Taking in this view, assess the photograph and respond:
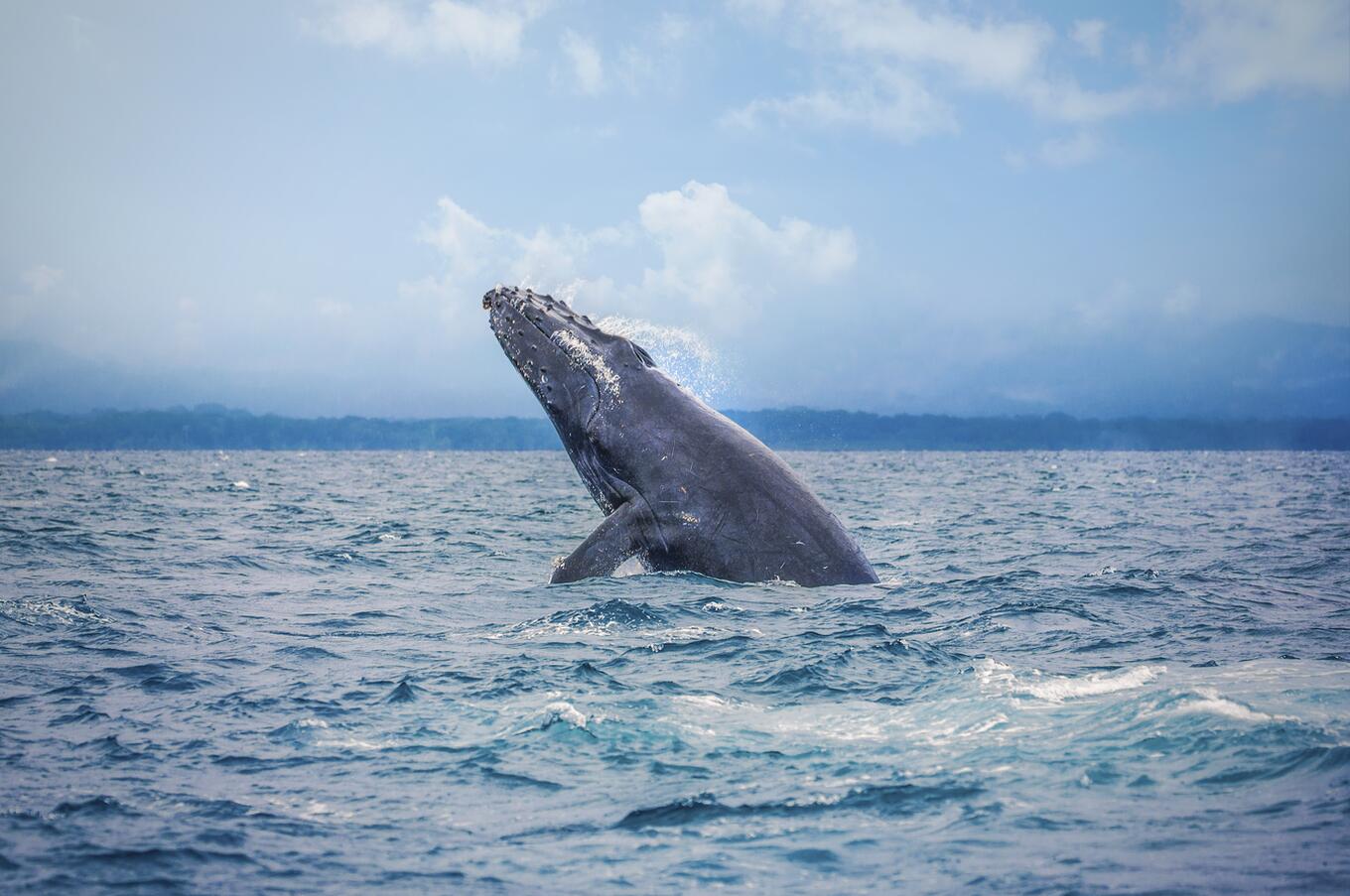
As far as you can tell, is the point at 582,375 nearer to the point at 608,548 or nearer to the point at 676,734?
the point at 608,548

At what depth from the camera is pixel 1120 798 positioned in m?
4.89

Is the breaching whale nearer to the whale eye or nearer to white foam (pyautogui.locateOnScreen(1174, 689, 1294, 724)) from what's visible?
the whale eye

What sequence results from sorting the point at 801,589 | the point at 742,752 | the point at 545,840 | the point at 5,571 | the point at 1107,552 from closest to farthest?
the point at 545,840, the point at 742,752, the point at 801,589, the point at 5,571, the point at 1107,552

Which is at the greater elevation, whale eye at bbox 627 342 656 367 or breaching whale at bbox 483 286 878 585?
whale eye at bbox 627 342 656 367

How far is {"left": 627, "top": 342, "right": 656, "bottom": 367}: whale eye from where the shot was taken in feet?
35.3

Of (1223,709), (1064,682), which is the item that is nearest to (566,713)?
(1064,682)

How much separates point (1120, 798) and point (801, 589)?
508 cm

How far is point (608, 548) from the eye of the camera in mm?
9836

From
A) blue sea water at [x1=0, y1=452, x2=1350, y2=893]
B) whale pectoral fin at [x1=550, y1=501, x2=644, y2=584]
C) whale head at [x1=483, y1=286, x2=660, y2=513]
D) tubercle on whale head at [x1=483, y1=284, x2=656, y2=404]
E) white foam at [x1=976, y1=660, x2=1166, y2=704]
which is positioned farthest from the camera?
tubercle on whale head at [x1=483, y1=284, x2=656, y2=404]

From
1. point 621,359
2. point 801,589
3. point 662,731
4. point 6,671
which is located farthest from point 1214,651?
point 6,671

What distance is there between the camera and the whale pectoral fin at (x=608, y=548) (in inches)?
386

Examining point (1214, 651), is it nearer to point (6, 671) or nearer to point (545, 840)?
point (545, 840)

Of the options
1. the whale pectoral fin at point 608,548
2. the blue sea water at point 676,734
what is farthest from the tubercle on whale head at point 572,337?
the blue sea water at point 676,734

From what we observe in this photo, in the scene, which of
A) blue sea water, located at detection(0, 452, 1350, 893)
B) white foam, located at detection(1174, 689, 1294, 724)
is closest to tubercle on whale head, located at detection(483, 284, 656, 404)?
blue sea water, located at detection(0, 452, 1350, 893)
